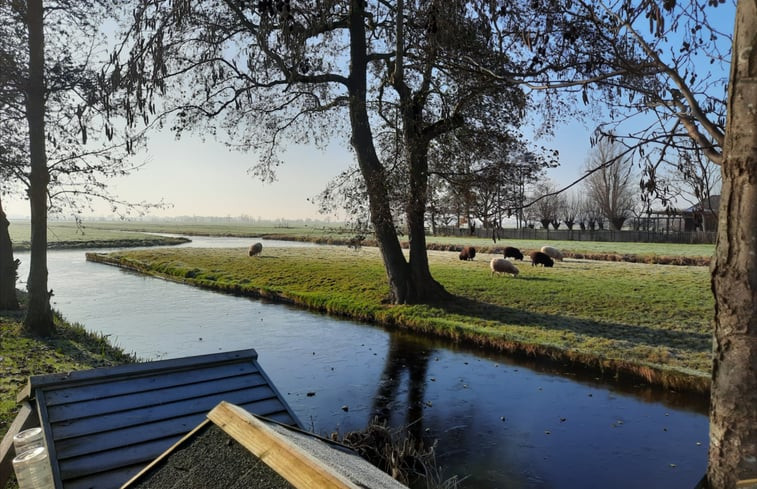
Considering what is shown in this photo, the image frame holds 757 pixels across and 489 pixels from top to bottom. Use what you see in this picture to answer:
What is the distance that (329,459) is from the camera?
8.13 ft

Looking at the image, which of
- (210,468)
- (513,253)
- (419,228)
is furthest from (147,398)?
(513,253)

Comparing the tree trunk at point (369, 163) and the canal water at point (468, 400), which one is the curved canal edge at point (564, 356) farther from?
the tree trunk at point (369, 163)

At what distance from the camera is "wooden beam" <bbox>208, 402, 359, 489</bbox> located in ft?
6.55

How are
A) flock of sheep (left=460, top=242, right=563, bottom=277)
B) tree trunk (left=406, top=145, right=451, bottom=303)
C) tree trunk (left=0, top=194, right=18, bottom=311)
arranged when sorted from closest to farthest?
tree trunk (left=0, top=194, right=18, bottom=311), tree trunk (left=406, top=145, right=451, bottom=303), flock of sheep (left=460, top=242, right=563, bottom=277)

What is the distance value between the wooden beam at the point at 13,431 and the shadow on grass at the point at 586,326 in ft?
45.5

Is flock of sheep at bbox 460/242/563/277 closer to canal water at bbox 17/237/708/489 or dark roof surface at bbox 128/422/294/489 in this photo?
canal water at bbox 17/237/708/489

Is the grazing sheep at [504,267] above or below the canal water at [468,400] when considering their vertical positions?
above

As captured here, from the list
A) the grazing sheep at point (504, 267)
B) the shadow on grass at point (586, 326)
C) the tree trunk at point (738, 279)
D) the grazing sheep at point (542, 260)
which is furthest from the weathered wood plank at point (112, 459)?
the grazing sheep at point (542, 260)

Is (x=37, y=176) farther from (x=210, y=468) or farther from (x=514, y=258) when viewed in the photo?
(x=514, y=258)

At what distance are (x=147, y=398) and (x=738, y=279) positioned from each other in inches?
212

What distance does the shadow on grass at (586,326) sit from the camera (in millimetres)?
13742

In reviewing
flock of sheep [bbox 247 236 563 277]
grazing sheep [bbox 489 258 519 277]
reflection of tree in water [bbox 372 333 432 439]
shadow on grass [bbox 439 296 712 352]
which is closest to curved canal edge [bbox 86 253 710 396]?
reflection of tree in water [bbox 372 333 432 439]

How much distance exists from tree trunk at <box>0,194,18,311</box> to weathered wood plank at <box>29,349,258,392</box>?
14268mm

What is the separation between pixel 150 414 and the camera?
4.21 metres
